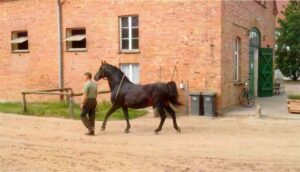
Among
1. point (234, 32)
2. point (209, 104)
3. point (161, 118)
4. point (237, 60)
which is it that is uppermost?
point (234, 32)

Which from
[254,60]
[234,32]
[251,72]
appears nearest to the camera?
Answer: [234,32]

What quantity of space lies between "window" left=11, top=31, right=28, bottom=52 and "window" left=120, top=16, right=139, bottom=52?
564 cm

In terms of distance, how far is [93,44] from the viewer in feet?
64.2

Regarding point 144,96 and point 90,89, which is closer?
point 90,89

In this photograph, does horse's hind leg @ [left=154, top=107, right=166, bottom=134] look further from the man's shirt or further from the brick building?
the brick building

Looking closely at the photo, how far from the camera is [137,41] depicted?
18.6 m

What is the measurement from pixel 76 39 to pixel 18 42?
364 centimetres

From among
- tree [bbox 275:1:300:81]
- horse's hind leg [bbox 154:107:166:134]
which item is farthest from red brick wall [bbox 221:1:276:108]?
tree [bbox 275:1:300:81]

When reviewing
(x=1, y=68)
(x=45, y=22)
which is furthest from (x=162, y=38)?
(x=1, y=68)

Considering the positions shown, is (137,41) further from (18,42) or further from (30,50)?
(18,42)

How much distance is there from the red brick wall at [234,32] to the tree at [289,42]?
15.3m

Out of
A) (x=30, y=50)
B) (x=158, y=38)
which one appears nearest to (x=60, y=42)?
(x=30, y=50)

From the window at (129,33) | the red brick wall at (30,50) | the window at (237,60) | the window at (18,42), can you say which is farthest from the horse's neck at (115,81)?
the window at (18,42)

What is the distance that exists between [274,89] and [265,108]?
25.6 feet
